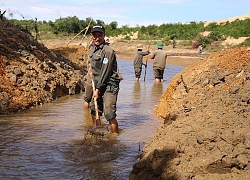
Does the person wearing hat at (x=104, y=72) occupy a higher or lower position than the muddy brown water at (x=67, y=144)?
higher

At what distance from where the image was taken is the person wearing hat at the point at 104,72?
18.9 ft

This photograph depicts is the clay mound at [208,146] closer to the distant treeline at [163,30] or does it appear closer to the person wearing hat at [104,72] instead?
the person wearing hat at [104,72]

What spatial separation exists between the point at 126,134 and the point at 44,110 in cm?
287

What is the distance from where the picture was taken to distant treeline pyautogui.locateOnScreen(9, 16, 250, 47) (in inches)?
1499

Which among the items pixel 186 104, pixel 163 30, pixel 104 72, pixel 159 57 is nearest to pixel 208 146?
pixel 104 72

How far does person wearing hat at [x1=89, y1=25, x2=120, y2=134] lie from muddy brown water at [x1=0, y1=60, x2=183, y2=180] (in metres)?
0.62

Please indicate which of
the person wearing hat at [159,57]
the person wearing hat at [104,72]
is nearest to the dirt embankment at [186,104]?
the person wearing hat at [104,72]

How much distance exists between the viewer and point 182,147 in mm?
3996

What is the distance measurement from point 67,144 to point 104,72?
1.27m

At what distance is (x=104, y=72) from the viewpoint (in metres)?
5.76

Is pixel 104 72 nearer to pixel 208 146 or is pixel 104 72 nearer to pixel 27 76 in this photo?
pixel 208 146

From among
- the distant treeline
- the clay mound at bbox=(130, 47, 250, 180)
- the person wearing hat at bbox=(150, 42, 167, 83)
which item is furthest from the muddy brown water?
the distant treeline

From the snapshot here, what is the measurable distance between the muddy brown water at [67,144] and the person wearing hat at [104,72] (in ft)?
2.02

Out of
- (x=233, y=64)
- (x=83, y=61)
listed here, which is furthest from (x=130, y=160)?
(x=83, y=61)
